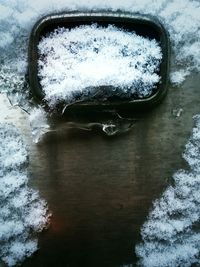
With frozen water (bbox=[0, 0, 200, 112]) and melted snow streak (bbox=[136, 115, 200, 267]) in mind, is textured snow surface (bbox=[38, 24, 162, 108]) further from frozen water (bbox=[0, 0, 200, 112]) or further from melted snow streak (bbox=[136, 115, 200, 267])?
melted snow streak (bbox=[136, 115, 200, 267])

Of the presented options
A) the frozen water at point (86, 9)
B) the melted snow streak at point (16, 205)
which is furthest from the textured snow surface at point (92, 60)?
the melted snow streak at point (16, 205)

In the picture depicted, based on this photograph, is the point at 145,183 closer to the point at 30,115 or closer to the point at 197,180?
the point at 197,180

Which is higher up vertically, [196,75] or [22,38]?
[22,38]

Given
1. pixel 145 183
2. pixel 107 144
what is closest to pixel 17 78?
pixel 107 144

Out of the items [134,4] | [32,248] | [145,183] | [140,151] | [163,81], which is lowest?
[32,248]

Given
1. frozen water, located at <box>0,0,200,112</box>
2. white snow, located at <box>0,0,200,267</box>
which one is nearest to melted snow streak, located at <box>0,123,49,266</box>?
white snow, located at <box>0,0,200,267</box>

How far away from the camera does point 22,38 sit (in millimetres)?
1705

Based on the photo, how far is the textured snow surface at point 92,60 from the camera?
167cm

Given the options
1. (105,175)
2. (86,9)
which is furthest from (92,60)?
(105,175)

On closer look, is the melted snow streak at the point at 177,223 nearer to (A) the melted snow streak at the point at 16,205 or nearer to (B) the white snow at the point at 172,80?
(B) the white snow at the point at 172,80

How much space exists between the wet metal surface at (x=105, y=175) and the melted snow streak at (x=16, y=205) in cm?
4

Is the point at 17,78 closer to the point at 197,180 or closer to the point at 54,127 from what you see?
the point at 54,127

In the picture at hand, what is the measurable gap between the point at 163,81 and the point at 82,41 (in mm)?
387

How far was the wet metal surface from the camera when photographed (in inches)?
67.3
